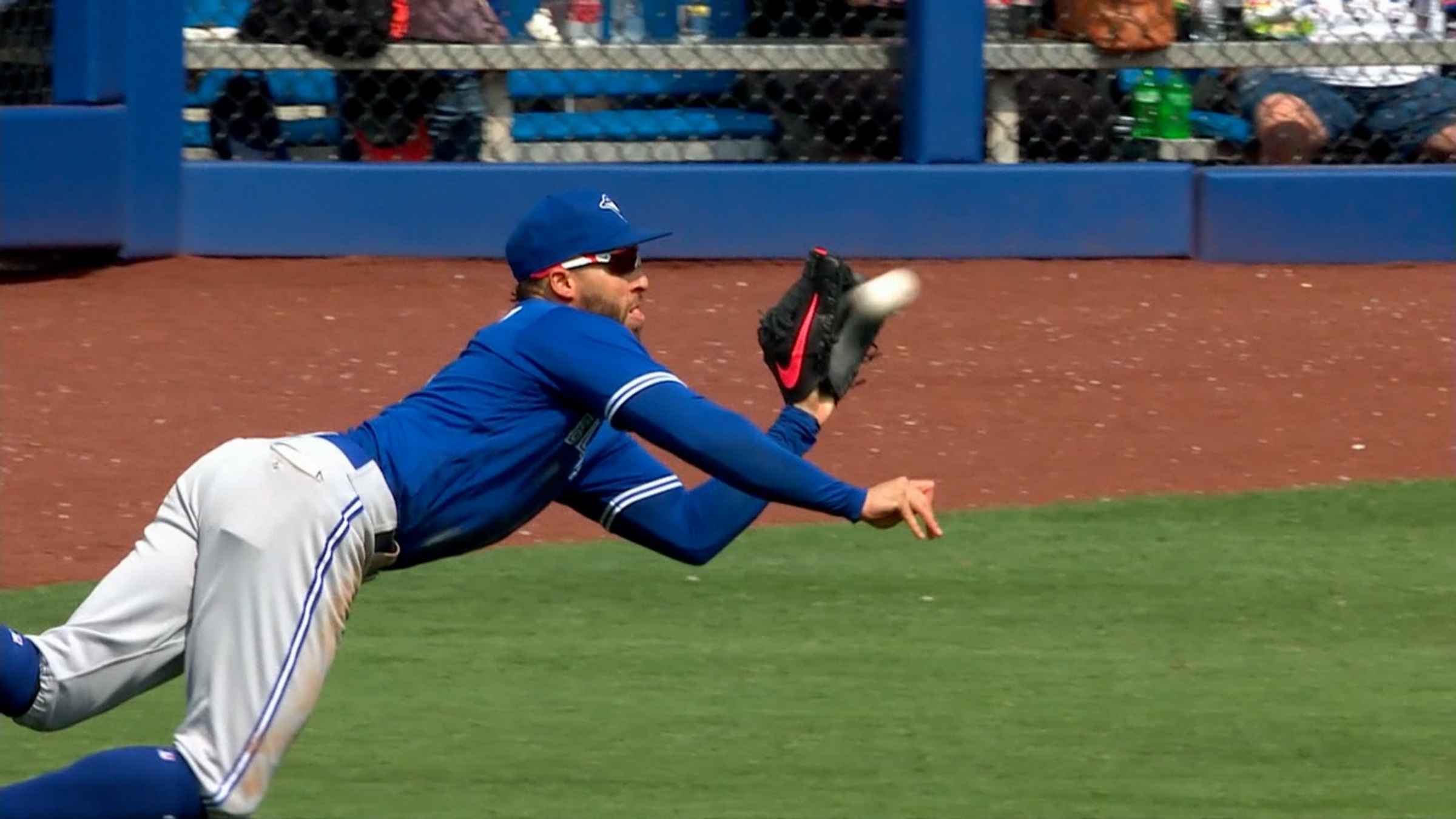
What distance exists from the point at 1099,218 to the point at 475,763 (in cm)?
619

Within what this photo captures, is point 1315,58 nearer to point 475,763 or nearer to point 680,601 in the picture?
point 680,601

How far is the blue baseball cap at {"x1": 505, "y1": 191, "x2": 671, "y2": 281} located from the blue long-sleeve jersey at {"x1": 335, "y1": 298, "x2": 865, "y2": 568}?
0.08m

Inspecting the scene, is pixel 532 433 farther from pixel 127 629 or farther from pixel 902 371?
pixel 902 371

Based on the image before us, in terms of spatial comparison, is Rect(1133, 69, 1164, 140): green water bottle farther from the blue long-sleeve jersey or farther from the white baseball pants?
the white baseball pants

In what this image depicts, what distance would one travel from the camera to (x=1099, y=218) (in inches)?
412

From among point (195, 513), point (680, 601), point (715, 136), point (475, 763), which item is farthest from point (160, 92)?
point (195, 513)

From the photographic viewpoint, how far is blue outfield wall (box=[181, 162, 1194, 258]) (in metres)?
10.3

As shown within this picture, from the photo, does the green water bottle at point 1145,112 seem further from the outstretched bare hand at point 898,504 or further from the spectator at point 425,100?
the outstretched bare hand at point 898,504

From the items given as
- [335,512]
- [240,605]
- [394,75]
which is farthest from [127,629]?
[394,75]

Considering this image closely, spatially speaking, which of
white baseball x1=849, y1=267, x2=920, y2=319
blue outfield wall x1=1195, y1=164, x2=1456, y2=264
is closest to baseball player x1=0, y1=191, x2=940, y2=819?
white baseball x1=849, y1=267, x2=920, y2=319

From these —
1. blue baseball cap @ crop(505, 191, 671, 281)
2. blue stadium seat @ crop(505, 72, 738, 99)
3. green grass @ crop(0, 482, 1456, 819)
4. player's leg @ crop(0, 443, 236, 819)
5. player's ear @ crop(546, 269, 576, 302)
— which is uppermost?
blue stadium seat @ crop(505, 72, 738, 99)

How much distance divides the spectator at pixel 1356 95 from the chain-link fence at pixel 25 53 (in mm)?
5279

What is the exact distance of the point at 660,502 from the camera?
14.4 ft

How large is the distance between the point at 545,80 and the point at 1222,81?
305 centimetres
